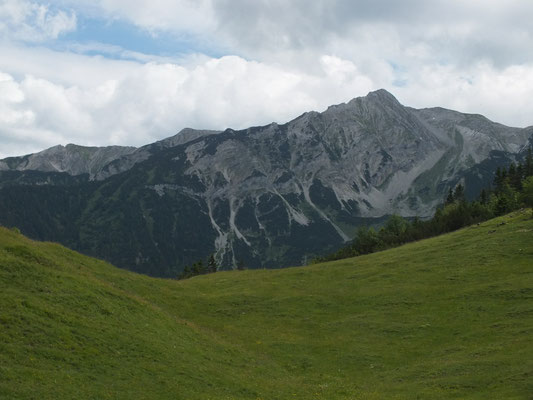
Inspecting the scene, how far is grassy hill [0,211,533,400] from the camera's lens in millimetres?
32594

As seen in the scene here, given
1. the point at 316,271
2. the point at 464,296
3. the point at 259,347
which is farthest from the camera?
the point at 316,271

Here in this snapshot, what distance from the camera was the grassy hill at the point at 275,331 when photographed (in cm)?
3259

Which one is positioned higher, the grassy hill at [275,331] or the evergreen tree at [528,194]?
the evergreen tree at [528,194]

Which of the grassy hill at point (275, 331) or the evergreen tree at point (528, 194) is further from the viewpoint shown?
the evergreen tree at point (528, 194)

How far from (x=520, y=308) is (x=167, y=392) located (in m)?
38.1

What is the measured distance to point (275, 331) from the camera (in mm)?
56750

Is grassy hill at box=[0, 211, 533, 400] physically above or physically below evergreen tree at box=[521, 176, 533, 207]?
below

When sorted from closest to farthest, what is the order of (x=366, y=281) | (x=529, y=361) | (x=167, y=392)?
1. (x=167, y=392)
2. (x=529, y=361)
3. (x=366, y=281)

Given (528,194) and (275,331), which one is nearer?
(275,331)

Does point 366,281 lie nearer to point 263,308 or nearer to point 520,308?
point 263,308

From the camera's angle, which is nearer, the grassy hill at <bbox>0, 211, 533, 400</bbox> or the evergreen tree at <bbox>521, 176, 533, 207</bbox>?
the grassy hill at <bbox>0, 211, 533, 400</bbox>

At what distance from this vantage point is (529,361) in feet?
127

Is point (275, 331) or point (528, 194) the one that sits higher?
point (528, 194)

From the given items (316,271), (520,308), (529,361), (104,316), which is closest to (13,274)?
(104,316)
